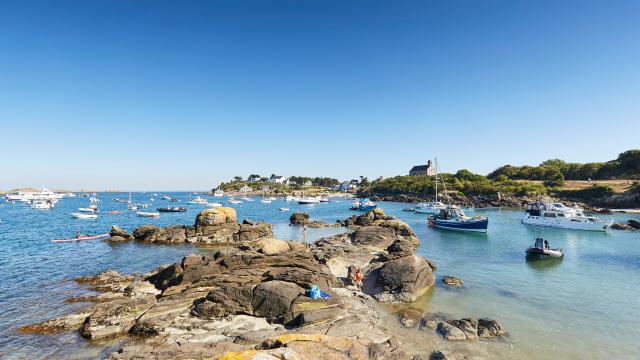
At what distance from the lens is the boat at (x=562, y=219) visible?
5791cm

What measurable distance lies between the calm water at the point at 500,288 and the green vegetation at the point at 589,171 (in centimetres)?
8944

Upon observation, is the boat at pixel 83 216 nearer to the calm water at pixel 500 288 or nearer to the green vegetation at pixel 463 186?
the calm water at pixel 500 288

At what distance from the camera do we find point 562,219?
6156cm

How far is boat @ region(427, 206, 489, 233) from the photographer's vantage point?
55688mm

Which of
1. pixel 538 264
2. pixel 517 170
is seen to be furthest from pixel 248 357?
pixel 517 170

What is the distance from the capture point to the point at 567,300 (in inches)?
932

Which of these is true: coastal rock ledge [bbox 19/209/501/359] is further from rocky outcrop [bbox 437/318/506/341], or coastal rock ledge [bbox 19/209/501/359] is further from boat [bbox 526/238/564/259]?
boat [bbox 526/238/564/259]

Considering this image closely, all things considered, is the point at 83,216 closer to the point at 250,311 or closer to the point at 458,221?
the point at 250,311

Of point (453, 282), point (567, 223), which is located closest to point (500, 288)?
point (453, 282)

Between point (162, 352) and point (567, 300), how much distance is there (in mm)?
25170

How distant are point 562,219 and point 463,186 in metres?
80.2

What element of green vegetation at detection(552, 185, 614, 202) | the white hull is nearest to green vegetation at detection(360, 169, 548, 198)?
green vegetation at detection(552, 185, 614, 202)

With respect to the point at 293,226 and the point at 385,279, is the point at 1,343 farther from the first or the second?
the point at 293,226

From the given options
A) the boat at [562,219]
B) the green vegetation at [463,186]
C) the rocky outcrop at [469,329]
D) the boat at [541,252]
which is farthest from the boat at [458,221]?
the green vegetation at [463,186]
